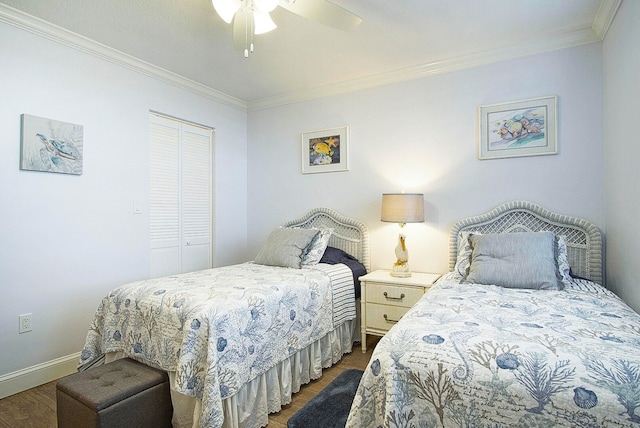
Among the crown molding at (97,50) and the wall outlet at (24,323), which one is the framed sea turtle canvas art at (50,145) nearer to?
the crown molding at (97,50)

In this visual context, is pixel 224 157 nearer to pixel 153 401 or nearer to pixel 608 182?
pixel 153 401

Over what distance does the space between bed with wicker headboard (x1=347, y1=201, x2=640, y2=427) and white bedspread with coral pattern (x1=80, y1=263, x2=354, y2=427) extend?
747mm

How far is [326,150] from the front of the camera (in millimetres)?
3715

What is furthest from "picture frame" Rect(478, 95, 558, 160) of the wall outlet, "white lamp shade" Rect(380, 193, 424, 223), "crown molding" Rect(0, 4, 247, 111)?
the wall outlet

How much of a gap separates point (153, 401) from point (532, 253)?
2.36 metres

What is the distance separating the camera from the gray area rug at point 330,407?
1958 millimetres

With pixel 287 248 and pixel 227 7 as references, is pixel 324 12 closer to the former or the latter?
pixel 227 7

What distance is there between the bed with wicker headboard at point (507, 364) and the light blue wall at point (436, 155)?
109 cm

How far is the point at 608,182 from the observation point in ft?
8.07

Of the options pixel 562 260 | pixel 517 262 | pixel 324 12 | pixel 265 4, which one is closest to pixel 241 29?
pixel 265 4

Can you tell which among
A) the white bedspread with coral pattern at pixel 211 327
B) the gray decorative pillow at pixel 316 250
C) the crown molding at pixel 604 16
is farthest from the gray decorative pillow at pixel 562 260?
the gray decorative pillow at pixel 316 250

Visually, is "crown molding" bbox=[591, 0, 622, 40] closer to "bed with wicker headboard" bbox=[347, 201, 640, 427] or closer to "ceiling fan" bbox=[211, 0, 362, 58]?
"ceiling fan" bbox=[211, 0, 362, 58]

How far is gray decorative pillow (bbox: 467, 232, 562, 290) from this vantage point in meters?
2.15

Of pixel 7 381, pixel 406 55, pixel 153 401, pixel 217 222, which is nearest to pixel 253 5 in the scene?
pixel 406 55
